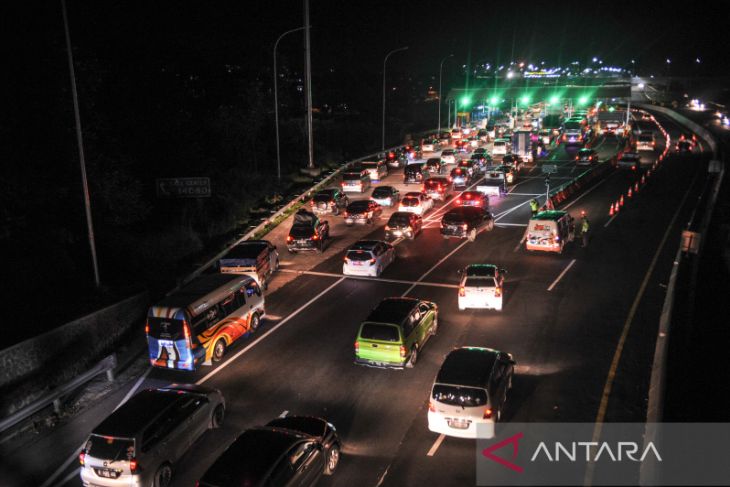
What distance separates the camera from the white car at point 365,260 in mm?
25984

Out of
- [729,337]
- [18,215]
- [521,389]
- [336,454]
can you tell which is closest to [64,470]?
[336,454]

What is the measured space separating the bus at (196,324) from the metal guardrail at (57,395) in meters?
1.22

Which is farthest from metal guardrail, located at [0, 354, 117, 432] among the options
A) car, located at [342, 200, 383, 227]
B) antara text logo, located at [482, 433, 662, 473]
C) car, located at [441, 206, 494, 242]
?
car, located at [342, 200, 383, 227]

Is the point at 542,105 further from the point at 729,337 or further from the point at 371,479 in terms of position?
the point at 371,479

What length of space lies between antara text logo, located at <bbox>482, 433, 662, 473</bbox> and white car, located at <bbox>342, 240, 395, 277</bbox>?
13414mm

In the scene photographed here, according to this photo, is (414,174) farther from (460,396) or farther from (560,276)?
(460,396)

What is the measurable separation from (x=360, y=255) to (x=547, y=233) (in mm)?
9194

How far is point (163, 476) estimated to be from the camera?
12328 mm

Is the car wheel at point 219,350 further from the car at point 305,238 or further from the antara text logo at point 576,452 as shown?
the car at point 305,238

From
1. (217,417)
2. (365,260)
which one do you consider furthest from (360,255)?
(217,417)

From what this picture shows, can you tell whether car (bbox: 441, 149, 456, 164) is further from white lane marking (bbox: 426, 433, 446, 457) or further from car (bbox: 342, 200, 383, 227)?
white lane marking (bbox: 426, 433, 446, 457)

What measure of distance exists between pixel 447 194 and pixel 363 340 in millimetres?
28543

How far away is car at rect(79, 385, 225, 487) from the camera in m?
11.7

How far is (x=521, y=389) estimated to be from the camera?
15.8 m
